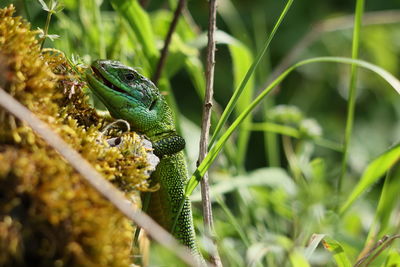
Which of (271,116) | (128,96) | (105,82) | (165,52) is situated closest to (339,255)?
(128,96)

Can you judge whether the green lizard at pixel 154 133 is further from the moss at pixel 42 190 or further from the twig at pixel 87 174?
the twig at pixel 87 174

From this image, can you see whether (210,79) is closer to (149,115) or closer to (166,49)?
(149,115)

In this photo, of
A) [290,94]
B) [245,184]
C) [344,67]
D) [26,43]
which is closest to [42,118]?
[26,43]

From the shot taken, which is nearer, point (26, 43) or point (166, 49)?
point (26, 43)

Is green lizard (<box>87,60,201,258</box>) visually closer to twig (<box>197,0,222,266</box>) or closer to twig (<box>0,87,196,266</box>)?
twig (<box>197,0,222,266</box>)

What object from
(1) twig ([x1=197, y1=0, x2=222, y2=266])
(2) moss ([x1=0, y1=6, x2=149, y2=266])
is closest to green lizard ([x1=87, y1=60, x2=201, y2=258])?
(1) twig ([x1=197, y1=0, x2=222, y2=266])

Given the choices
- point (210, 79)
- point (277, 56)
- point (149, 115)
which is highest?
point (210, 79)

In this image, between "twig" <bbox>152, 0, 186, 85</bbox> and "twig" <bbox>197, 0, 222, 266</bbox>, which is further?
"twig" <bbox>152, 0, 186, 85</bbox>

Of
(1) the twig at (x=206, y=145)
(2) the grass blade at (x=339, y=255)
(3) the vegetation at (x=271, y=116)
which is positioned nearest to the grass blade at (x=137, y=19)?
(3) the vegetation at (x=271, y=116)
